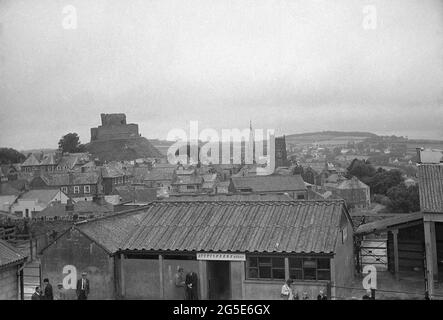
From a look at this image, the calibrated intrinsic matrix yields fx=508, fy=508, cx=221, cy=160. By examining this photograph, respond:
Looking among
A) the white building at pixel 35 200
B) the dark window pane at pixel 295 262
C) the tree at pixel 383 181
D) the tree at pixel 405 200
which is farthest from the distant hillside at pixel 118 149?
the dark window pane at pixel 295 262

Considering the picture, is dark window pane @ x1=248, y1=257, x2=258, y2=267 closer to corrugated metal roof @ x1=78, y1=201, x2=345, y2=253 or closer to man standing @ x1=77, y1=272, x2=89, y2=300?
corrugated metal roof @ x1=78, y1=201, x2=345, y2=253

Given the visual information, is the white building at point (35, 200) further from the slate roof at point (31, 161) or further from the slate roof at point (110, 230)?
the slate roof at point (110, 230)

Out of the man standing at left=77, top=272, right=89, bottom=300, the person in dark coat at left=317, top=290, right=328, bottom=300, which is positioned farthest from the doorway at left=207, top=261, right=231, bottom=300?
the man standing at left=77, top=272, right=89, bottom=300

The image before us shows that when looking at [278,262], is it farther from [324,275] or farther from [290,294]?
[290,294]

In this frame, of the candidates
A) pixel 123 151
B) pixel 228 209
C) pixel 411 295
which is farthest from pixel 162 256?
pixel 123 151
